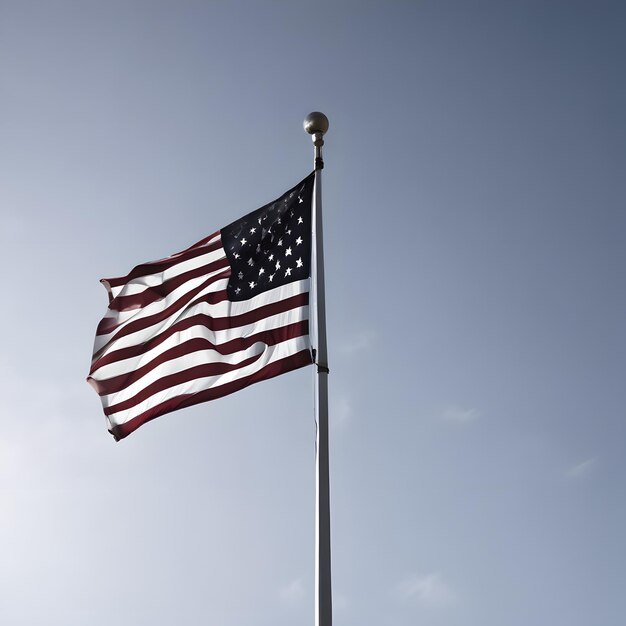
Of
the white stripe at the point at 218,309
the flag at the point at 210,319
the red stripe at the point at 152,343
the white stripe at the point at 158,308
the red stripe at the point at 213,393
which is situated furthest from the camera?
the white stripe at the point at 158,308

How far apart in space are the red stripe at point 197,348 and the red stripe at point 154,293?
129 centimetres

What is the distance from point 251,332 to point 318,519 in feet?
12.1

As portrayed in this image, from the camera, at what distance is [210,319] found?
1354 cm

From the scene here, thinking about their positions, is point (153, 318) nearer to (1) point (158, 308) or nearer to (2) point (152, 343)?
(1) point (158, 308)

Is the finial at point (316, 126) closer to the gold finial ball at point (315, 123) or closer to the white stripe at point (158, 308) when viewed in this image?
the gold finial ball at point (315, 123)

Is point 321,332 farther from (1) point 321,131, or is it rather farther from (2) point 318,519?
(1) point 321,131

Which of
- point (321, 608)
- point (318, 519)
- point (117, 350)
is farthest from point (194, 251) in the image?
point (321, 608)

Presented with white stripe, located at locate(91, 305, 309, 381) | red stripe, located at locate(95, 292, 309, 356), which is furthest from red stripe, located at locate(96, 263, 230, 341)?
white stripe, located at locate(91, 305, 309, 381)

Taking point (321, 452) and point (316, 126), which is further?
point (316, 126)

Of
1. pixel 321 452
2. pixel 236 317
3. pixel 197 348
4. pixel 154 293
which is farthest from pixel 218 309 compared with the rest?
pixel 321 452

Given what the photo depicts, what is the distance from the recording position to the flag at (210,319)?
41.4 feet

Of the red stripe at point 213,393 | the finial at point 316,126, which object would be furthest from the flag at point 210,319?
the finial at point 316,126

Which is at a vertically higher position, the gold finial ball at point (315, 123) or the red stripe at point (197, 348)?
the gold finial ball at point (315, 123)

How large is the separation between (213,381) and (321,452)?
9.13ft
